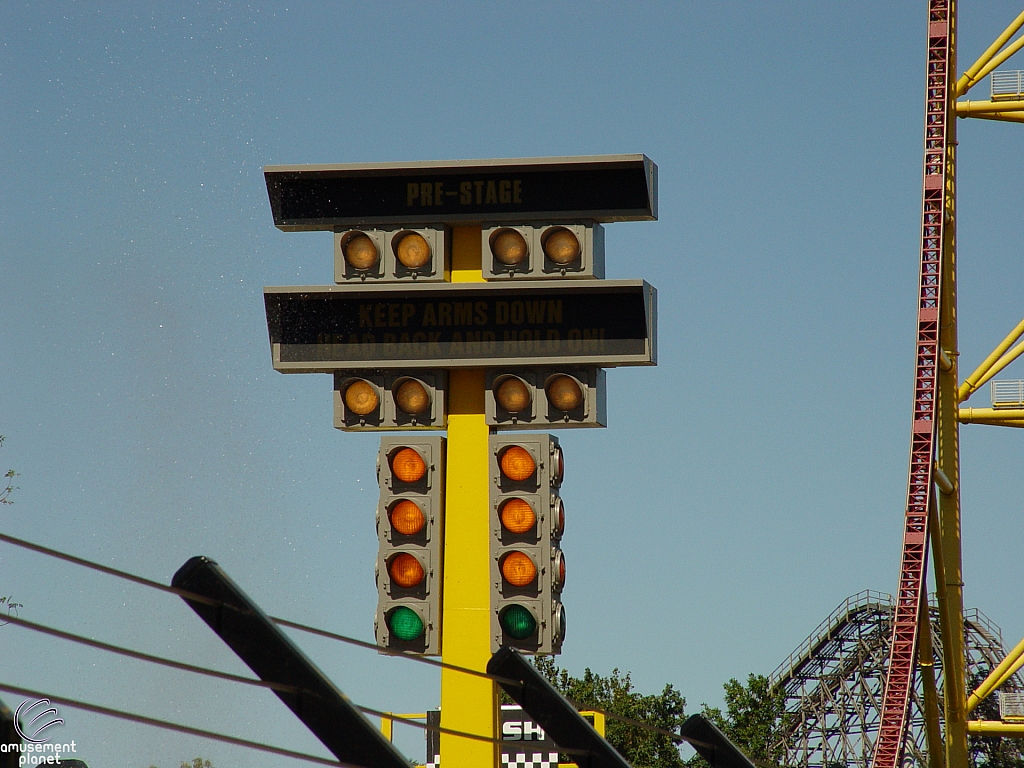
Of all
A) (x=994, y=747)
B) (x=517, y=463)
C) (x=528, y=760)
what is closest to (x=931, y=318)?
(x=528, y=760)

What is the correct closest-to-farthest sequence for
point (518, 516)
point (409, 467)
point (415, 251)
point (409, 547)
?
point (518, 516), point (409, 547), point (409, 467), point (415, 251)

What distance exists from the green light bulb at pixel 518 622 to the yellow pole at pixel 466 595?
0.31m

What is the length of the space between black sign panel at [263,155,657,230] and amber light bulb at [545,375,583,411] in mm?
1286

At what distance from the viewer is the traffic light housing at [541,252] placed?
1306 cm

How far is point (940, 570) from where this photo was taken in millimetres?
32594

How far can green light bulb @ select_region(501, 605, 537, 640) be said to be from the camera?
11.6 meters

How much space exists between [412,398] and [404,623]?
191 cm

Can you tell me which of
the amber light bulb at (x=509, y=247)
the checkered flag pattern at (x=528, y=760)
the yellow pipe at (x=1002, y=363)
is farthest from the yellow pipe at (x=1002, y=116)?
the amber light bulb at (x=509, y=247)

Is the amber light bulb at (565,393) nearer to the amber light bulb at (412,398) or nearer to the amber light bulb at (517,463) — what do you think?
the amber light bulb at (517,463)

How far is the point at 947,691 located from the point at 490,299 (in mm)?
23502

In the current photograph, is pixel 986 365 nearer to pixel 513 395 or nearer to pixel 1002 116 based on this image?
pixel 1002 116

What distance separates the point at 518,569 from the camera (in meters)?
11.8

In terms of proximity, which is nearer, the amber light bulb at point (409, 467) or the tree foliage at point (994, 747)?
the amber light bulb at point (409, 467)

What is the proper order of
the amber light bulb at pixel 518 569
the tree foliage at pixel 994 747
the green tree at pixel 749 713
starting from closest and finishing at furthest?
the amber light bulb at pixel 518 569 < the green tree at pixel 749 713 < the tree foliage at pixel 994 747
